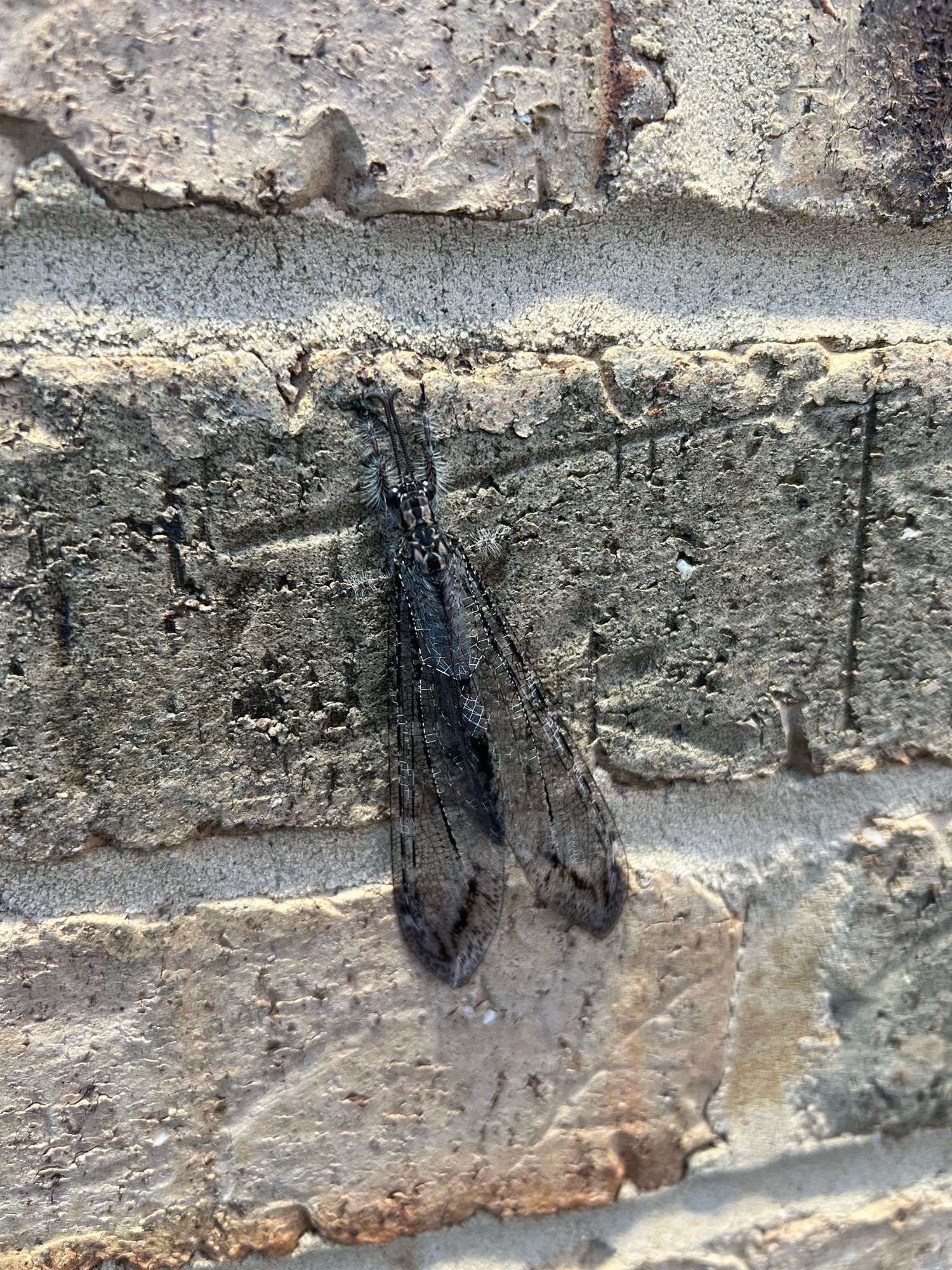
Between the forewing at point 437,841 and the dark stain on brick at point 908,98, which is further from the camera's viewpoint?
the forewing at point 437,841

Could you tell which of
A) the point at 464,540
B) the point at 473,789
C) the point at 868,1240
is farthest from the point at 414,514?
the point at 868,1240

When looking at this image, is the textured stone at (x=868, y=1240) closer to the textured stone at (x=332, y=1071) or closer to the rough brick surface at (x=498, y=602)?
the rough brick surface at (x=498, y=602)

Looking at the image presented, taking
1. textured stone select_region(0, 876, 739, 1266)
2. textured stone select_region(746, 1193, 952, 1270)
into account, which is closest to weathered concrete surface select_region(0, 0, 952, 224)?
textured stone select_region(0, 876, 739, 1266)

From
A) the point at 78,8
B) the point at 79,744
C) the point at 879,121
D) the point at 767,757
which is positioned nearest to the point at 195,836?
the point at 79,744

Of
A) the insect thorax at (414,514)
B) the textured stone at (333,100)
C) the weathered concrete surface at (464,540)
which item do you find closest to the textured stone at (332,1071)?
the weathered concrete surface at (464,540)

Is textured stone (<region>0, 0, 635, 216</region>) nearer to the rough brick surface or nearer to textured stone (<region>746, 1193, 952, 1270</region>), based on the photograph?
the rough brick surface

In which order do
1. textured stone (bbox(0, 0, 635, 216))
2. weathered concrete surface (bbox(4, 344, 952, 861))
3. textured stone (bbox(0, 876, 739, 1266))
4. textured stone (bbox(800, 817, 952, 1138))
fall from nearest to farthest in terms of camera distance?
textured stone (bbox(0, 0, 635, 216))
weathered concrete surface (bbox(4, 344, 952, 861))
textured stone (bbox(0, 876, 739, 1266))
textured stone (bbox(800, 817, 952, 1138))

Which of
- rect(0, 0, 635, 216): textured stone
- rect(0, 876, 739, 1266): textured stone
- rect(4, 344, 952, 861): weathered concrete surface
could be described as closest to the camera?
rect(0, 0, 635, 216): textured stone

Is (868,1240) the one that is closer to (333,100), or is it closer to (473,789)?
(473,789)
